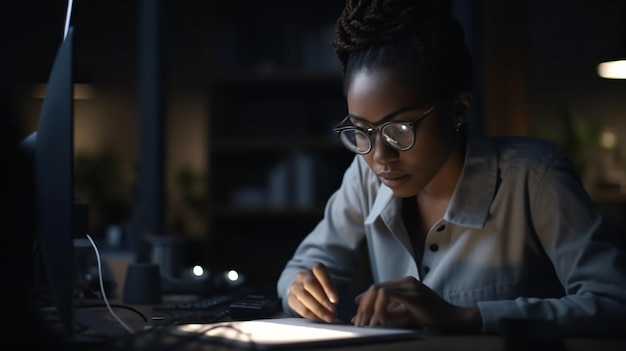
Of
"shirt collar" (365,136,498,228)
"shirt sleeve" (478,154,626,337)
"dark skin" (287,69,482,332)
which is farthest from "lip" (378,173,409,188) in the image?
"shirt sleeve" (478,154,626,337)

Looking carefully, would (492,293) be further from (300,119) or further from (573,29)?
(573,29)

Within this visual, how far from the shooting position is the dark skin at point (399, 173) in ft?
3.32

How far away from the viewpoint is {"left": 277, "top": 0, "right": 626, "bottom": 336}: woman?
1073 mm

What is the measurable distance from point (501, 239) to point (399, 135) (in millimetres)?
315

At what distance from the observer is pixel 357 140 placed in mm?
1269

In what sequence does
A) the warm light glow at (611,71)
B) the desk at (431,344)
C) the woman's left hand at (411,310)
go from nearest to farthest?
the desk at (431,344), the woman's left hand at (411,310), the warm light glow at (611,71)

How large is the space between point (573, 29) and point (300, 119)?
199cm

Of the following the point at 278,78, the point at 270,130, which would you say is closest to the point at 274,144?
the point at 270,130

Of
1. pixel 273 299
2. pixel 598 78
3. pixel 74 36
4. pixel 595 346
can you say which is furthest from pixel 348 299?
pixel 598 78

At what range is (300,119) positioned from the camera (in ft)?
11.7

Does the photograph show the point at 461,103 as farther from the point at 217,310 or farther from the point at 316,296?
the point at 217,310

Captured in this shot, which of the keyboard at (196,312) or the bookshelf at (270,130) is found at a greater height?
the bookshelf at (270,130)

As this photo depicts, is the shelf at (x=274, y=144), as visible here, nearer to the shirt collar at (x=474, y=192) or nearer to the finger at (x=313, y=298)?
the shirt collar at (x=474, y=192)

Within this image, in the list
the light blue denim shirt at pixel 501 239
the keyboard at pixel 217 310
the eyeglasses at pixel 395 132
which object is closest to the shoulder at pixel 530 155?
the light blue denim shirt at pixel 501 239
